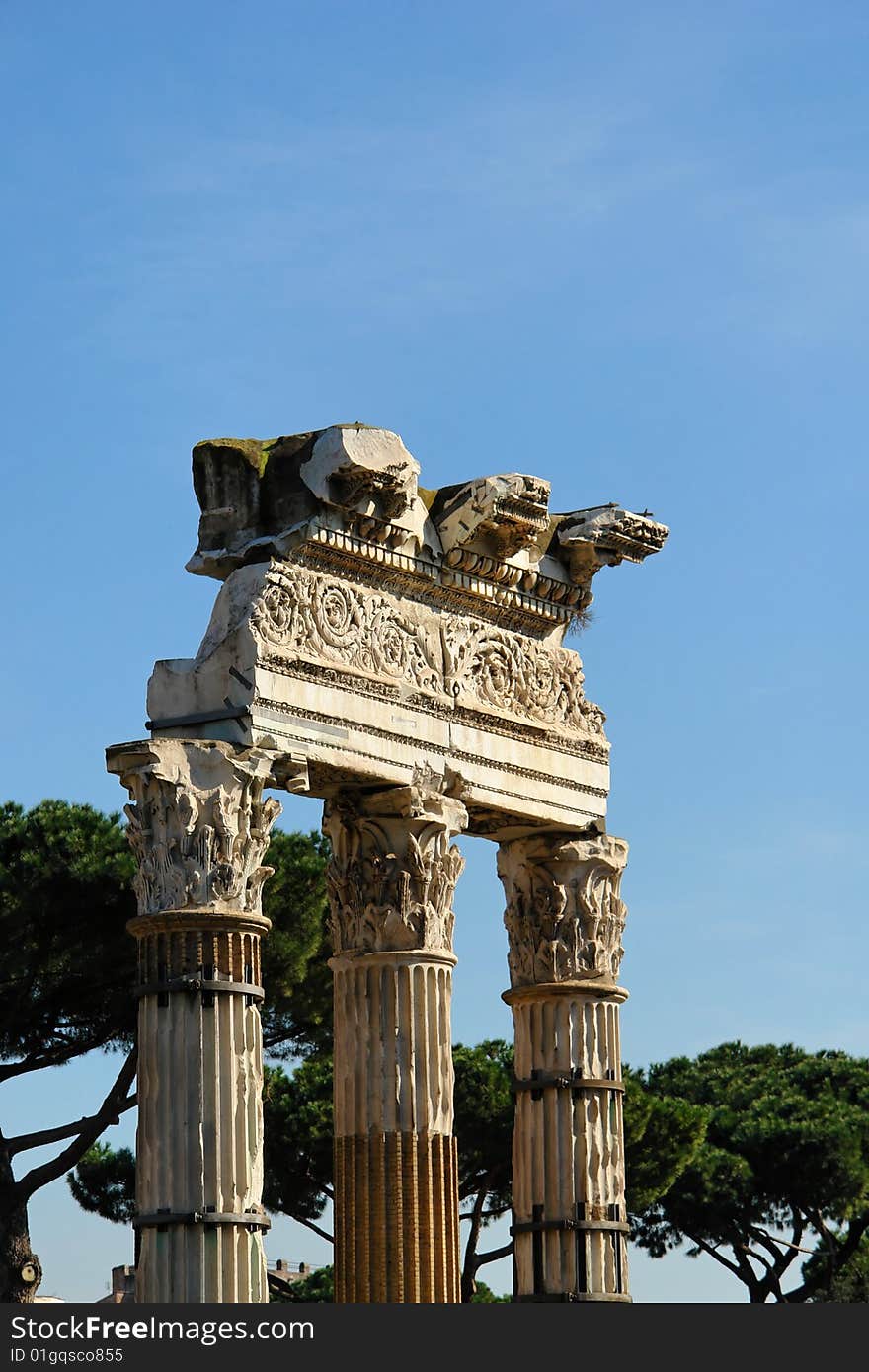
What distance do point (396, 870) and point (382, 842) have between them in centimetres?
25

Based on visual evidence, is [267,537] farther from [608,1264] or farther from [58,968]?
[58,968]

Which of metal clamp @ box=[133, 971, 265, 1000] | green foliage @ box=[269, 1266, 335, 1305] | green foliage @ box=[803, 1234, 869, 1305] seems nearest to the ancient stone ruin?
metal clamp @ box=[133, 971, 265, 1000]

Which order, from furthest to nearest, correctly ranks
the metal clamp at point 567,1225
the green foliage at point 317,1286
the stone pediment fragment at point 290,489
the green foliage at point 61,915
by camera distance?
the green foliage at point 317,1286
the green foliage at point 61,915
the metal clamp at point 567,1225
the stone pediment fragment at point 290,489

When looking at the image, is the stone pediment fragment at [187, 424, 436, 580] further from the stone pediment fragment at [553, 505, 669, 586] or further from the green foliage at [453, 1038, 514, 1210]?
the green foliage at [453, 1038, 514, 1210]

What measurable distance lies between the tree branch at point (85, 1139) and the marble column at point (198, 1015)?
583 inches

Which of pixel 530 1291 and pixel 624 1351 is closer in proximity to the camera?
pixel 624 1351

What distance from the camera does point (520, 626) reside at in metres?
24.0

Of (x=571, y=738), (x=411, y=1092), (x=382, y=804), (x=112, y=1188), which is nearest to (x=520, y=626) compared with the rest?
(x=571, y=738)

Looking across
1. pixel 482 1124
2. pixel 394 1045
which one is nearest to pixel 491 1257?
pixel 482 1124

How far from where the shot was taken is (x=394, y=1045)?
22062 millimetres

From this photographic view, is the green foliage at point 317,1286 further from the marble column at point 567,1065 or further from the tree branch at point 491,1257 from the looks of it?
the marble column at point 567,1065

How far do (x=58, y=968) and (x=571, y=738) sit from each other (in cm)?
1142

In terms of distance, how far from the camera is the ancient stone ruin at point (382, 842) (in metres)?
20.1

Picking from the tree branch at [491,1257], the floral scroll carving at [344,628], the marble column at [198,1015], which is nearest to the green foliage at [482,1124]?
the tree branch at [491,1257]
